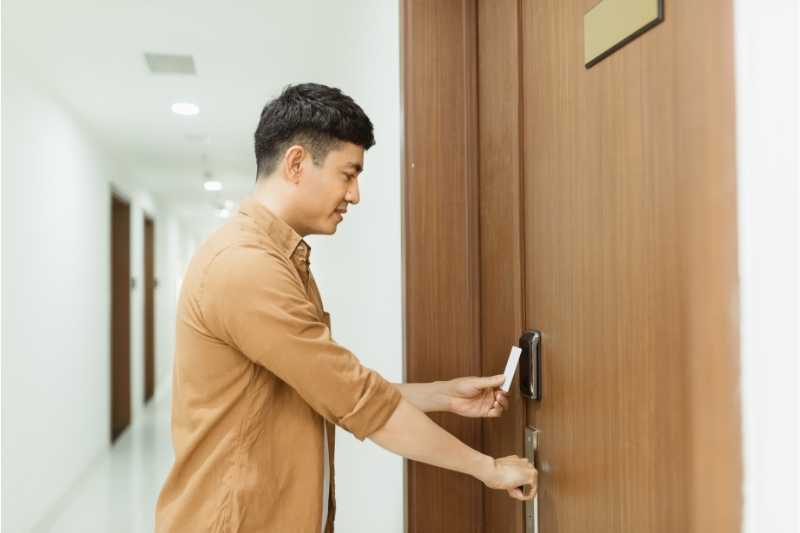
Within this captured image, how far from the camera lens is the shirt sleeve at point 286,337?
39.4 inches

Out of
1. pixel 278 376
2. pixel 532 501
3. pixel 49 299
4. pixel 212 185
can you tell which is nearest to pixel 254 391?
pixel 278 376

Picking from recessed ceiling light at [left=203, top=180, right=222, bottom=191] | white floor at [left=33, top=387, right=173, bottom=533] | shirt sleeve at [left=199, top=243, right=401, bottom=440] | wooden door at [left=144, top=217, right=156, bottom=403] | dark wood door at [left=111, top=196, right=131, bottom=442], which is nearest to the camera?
shirt sleeve at [left=199, top=243, right=401, bottom=440]

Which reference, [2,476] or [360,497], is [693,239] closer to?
[360,497]

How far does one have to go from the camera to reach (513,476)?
1.08m

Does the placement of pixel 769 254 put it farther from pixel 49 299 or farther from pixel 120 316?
pixel 120 316

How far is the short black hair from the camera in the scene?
3.96ft

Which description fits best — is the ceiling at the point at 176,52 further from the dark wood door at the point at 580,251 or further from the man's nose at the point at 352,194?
the man's nose at the point at 352,194

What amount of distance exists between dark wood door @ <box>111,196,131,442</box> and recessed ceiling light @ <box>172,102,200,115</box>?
6.87 feet

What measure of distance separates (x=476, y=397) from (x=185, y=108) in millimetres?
3564

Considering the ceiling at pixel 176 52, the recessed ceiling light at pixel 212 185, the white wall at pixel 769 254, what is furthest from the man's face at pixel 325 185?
the recessed ceiling light at pixel 212 185

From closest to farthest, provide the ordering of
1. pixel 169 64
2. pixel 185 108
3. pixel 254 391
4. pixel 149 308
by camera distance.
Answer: pixel 254 391, pixel 169 64, pixel 185 108, pixel 149 308

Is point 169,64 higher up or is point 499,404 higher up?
point 169,64

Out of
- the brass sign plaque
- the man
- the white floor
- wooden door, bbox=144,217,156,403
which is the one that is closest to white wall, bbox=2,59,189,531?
the white floor

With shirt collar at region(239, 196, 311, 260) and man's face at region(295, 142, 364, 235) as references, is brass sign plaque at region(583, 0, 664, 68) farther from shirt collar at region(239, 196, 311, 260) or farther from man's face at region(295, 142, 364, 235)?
shirt collar at region(239, 196, 311, 260)
